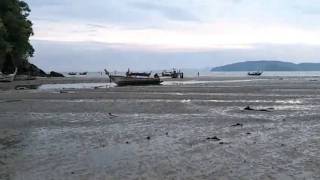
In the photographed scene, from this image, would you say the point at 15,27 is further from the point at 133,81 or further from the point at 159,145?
the point at 159,145

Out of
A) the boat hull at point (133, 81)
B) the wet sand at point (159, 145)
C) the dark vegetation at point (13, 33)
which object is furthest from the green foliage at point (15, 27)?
the wet sand at point (159, 145)

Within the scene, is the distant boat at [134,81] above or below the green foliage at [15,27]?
below

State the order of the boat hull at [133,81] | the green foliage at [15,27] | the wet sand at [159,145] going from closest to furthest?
1. the wet sand at [159,145]
2. the boat hull at [133,81]
3. the green foliage at [15,27]

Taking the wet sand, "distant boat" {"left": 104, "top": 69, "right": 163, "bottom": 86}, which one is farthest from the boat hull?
the wet sand

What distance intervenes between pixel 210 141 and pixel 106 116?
9666 mm

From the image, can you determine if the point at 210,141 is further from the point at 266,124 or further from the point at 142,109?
the point at 142,109

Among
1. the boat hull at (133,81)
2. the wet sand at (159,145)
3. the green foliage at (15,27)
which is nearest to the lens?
the wet sand at (159,145)

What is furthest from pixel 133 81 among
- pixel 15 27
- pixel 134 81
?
pixel 15 27

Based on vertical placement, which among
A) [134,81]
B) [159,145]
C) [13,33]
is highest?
[13,33]

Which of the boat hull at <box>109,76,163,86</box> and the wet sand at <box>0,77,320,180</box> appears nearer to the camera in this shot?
the wet sand at <box>0,77,320,180</box>

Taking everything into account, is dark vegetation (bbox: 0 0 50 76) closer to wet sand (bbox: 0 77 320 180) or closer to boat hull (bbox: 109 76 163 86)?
boat hull (bbox: 109 76 163 86)

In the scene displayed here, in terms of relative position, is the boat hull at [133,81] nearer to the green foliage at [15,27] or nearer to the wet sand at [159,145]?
the green foliage at [15,27]

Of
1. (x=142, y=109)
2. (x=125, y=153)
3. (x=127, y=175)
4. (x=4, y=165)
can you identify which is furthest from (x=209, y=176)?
(x=142, y=109)

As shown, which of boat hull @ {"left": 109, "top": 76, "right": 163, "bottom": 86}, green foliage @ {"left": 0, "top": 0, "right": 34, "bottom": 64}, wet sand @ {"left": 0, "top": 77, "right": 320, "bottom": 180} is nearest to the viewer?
wet sand @ {"left": 0, "top": 77, "right": 320, "bottom": 180}
